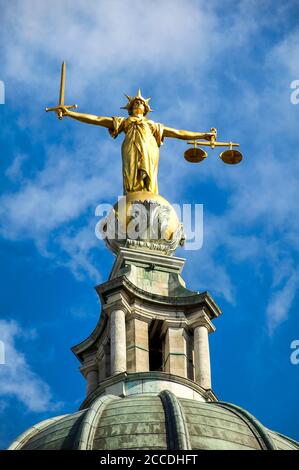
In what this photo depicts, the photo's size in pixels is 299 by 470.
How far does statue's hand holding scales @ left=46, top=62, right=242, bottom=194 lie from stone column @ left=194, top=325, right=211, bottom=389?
26.1 feet

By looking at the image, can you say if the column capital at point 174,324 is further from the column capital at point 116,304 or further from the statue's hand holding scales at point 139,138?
the statue's hand holding scales at point 139,138

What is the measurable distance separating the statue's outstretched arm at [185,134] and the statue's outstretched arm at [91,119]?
2.78m

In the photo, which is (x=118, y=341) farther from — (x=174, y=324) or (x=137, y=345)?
(x=174, y=324)

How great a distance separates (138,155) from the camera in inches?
3752

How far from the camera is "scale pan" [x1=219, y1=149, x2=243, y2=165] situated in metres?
93.0

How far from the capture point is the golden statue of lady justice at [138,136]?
95.1 m

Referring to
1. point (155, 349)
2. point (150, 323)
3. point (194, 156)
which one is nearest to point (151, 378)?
point (150, 323)

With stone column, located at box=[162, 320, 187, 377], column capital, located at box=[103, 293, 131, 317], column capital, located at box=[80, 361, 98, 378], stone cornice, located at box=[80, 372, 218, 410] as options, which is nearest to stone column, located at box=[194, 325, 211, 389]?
stone column, located at box=[162, 320, 187, 377]

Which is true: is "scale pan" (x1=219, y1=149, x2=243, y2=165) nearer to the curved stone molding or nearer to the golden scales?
the golden scales

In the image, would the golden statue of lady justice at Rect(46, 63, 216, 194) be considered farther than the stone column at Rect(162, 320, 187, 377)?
Yes

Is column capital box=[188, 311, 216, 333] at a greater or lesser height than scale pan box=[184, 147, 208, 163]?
lesser

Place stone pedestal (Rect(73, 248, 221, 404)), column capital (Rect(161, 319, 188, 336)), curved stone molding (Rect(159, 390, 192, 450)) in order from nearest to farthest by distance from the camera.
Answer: curved stone molding (Rect(159, 390, 192, 450)) < stone pedestal (Rect(73, 248, 221, 404)) < column capital (Rect(161, 319, 188, 336))
